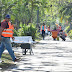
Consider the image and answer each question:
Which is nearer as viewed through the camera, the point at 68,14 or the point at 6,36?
the point at 6,36

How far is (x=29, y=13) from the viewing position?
98.0ft

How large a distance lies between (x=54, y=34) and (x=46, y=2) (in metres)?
6.20

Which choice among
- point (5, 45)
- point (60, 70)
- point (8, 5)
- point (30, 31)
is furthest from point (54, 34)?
point (60, 70)

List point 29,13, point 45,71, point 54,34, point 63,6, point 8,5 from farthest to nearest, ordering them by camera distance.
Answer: point 63,6
point 54,34
point 29,13
point 8,5
point 45,71

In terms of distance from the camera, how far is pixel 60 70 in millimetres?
9945

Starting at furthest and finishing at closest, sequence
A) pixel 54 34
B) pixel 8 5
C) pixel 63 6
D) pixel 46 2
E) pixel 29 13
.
→ pixel 63 6 < pixel 54 34 < pixel 29 13 < pixel 46 2 < pixel 8 5

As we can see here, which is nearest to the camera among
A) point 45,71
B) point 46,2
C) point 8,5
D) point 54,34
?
point 45,71

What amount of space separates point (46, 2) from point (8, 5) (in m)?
4.77

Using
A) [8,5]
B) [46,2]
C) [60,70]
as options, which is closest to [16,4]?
[8,5]

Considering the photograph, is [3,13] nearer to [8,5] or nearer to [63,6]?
[8,5]

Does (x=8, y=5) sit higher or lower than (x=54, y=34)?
higher

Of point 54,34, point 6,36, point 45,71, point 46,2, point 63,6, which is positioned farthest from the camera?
point 63,6

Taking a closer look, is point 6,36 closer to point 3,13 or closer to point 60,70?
point 60,70

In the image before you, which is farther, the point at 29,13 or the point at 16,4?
the point at 29,13
